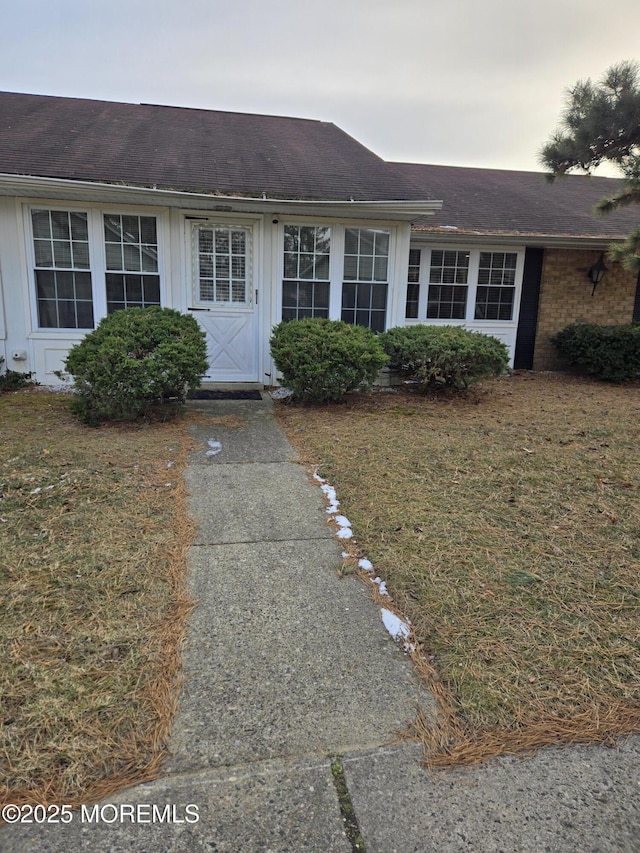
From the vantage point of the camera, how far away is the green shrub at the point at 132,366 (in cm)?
601

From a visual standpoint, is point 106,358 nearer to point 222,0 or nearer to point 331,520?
point 331,520

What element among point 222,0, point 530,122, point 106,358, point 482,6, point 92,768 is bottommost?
point 92,768

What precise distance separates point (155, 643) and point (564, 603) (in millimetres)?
2071

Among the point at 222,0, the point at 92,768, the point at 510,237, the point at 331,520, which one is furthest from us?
the point at 222,0

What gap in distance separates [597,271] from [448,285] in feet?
10.4

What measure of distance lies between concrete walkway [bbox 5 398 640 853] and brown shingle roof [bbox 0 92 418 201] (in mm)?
6775

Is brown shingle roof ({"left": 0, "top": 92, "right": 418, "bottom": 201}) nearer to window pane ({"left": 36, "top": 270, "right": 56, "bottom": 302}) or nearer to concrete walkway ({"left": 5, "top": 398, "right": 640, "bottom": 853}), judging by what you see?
window pane ({"left": 36, "top": 270, "right": 56, "bottom": 302})

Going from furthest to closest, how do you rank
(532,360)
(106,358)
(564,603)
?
(532,360) < (106,358) < (564,603)

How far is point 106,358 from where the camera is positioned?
597 cm

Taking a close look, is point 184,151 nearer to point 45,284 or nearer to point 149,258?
point 149,258

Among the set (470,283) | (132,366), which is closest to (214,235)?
(132,366)

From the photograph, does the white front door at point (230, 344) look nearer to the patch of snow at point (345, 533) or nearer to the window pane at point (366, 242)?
the window pane at point (366, 242)

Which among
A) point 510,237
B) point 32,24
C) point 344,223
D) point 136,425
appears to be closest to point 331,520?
point 136,425

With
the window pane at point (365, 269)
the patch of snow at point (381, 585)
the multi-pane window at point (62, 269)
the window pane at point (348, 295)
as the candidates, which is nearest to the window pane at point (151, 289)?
the multi-pane window at point (62, 269)
